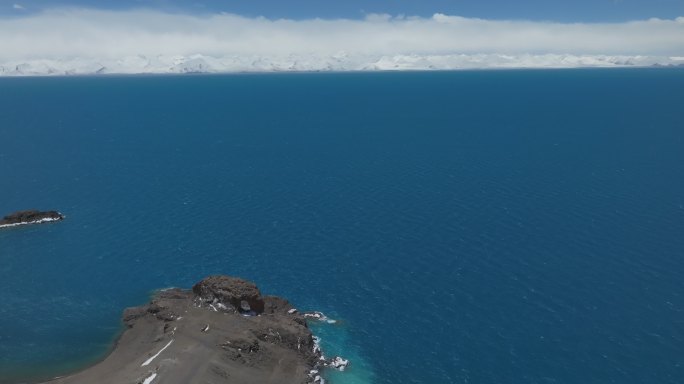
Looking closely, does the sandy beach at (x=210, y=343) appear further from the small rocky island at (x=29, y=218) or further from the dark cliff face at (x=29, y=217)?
the dark cliff face at (x=29, y=217)

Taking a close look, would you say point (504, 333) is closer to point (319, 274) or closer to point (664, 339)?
point (664, 339)

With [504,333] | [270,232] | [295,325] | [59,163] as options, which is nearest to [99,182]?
[59,163]

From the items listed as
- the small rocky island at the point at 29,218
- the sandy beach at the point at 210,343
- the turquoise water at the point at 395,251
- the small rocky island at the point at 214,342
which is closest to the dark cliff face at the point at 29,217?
the small rocky island at the point at 29,218

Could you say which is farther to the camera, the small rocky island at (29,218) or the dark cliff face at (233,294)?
the small rocky island at (29,218)

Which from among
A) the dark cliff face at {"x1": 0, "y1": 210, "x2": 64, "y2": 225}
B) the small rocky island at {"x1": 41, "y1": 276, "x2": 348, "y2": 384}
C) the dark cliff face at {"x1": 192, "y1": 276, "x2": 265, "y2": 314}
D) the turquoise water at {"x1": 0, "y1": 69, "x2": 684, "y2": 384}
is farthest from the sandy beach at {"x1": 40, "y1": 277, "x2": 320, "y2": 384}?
the dark cliff face at {"x1": 0, "y1": 210, "x2": 64, "y2": 225}

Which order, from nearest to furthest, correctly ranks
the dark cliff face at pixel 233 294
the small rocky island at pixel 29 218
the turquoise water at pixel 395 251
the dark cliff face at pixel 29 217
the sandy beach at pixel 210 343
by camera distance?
the sandy beach at pixel 210 343 < the turquoise water at pixel 395 251 < the dark cliff face at pixel 233 294 < the small rocky island at pixel 29 218 < the dark cliff face at pixel 29 217
